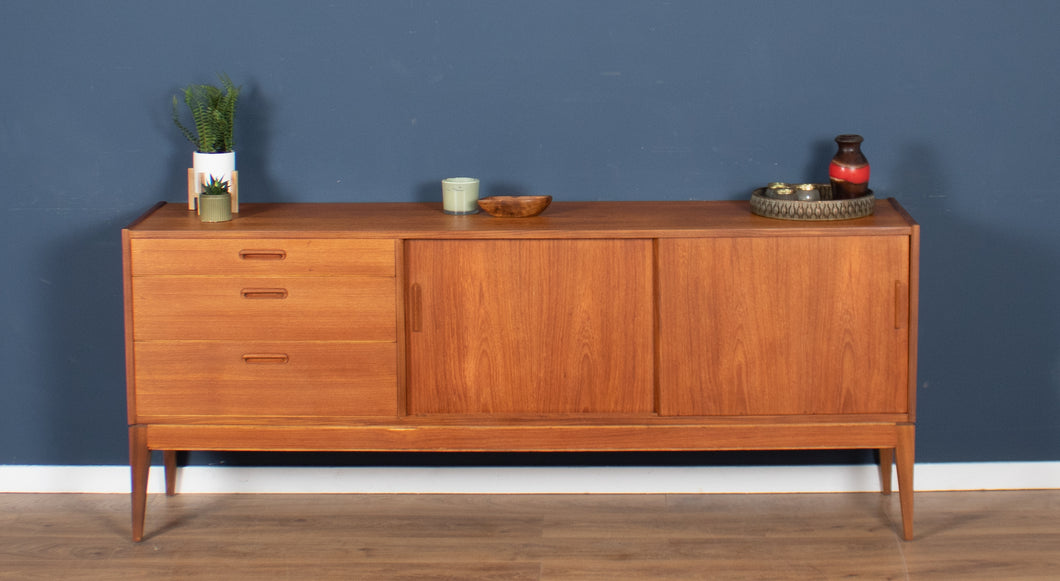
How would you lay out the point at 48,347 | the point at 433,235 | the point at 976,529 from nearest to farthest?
1. the point at 433,235
2. the point at 976,529
3. the point at 48,347

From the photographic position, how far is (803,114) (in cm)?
330

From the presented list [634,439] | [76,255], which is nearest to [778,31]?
[634,439]

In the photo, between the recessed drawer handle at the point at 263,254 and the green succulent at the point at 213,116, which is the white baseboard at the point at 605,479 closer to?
the recessed drawer handle at the point at 263,254

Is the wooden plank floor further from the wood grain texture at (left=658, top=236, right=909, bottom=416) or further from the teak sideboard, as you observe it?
the wood grain texture at (left=658, top=236, right=909, bottom=416)

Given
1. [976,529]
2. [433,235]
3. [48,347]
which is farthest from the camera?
[48,347]

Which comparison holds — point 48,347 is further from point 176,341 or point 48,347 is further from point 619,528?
point 619,528

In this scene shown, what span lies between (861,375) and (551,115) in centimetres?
101

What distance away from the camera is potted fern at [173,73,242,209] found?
3207 mm

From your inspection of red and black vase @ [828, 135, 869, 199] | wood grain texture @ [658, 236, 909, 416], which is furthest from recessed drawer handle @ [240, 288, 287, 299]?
red and black vase @ [828, 135, 869, 199]

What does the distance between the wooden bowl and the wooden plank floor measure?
0.79 metres

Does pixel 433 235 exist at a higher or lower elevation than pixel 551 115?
lower

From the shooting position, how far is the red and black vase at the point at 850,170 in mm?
3129

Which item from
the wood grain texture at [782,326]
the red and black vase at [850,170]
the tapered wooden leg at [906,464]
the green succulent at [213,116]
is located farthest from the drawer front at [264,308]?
the tapered wooden leg at [906,464]

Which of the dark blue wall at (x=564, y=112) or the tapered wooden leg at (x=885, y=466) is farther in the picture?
the tapered wooden leg at (x=885, y=466)
